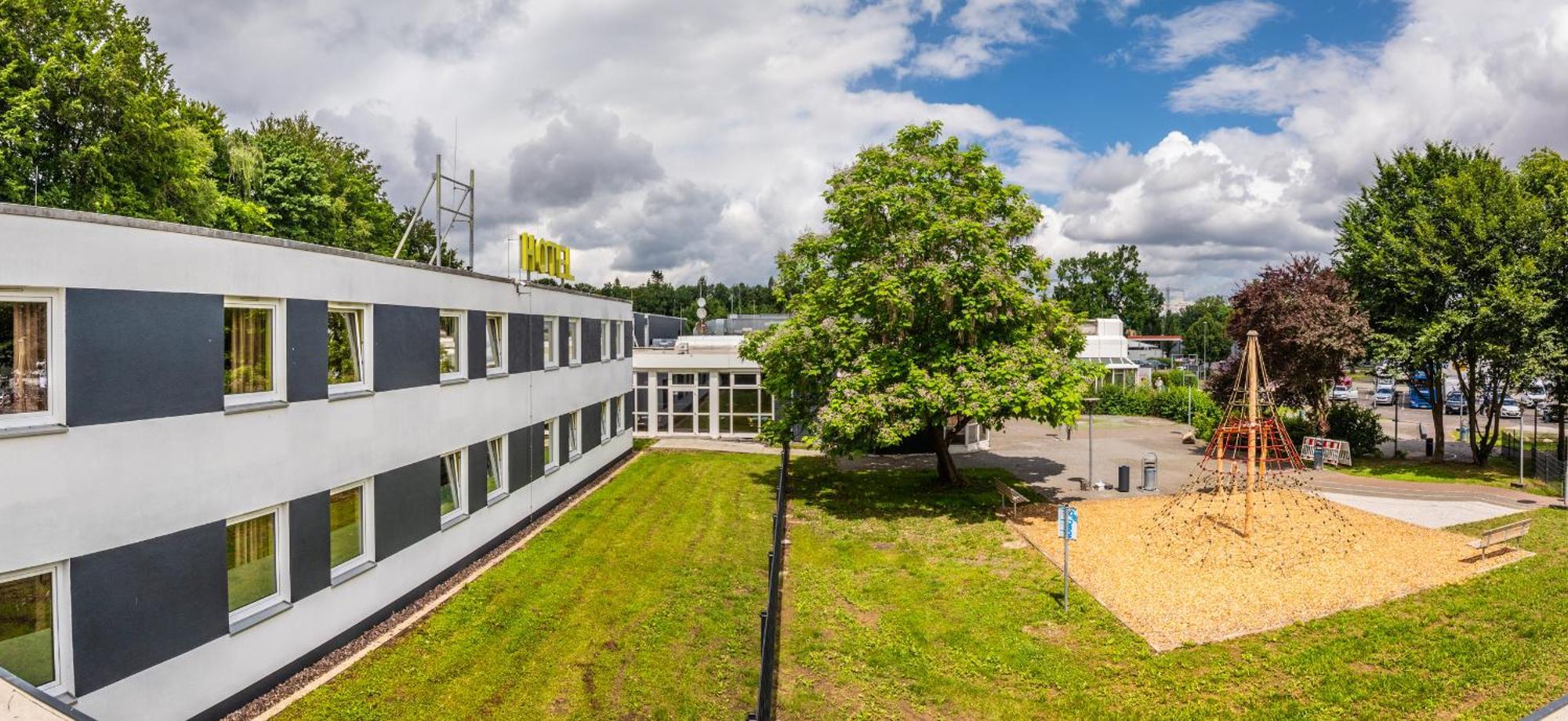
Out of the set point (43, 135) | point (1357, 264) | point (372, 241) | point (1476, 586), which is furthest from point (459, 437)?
point (372, 241)

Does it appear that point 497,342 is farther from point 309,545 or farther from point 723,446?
point 723,446

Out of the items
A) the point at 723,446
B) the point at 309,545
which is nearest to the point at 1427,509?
the point at 723,446

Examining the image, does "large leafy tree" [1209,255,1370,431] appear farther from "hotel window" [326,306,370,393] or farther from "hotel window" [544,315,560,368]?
"hotel window" [326,306,370,393]

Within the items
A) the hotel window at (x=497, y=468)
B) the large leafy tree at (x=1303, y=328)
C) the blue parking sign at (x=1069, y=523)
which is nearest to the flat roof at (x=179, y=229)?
the hotel window at (x=497, y=468)

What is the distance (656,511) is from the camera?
765 inches

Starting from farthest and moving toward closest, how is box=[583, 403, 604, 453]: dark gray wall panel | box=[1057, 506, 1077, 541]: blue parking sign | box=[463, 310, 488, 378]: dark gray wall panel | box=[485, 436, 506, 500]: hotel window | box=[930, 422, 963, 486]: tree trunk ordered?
box=[583, 403, 604, 453]: dark gray wall panel → box=[930, 422, 963, 486]: tree trunk → box=[485, 436, 506, 500]: hotel window → box=[463, 310, 488, 378]: dark gray wall panel → box=[1057, 506, 1077, 541]: blue parking sign

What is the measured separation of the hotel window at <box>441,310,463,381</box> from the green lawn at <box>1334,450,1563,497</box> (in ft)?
91.4

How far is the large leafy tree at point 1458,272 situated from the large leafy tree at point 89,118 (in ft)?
138

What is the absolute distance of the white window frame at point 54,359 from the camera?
7137mm

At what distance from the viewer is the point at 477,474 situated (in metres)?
14.9

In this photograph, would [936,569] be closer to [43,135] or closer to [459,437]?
[459,437]

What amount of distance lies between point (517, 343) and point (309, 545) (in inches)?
304

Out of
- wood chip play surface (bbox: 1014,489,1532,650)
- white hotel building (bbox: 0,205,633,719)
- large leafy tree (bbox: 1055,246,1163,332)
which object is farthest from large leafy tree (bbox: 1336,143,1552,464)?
large leafy tree (bbox: 1055,246,1163,332)

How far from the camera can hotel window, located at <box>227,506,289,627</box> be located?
905cm
